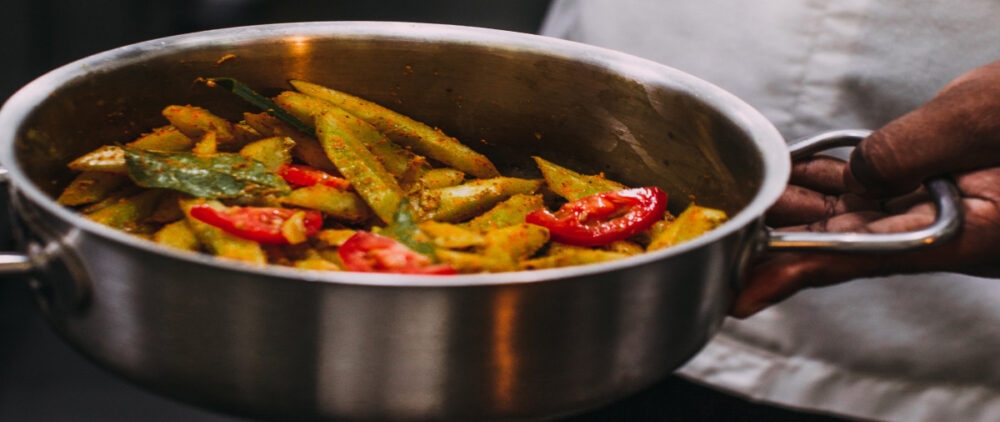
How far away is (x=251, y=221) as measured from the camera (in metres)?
0.80

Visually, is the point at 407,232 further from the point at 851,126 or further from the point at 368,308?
the point at 851,126

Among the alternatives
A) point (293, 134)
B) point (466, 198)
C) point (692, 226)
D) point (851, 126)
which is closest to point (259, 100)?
point (293, 134)

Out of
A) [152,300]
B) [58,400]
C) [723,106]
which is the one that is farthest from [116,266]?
[58,400]

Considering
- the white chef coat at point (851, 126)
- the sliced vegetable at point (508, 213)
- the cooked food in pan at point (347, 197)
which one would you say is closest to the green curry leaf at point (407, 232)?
the cooked food in pan at point (347, 197)

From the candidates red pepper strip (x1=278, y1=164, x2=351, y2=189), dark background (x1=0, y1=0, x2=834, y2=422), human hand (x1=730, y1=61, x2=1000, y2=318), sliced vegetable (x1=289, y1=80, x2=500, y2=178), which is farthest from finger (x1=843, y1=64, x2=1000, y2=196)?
dark background (x1=0, y1=0, x2=834, y2=422)

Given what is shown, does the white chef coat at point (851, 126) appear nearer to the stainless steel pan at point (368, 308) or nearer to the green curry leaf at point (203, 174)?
the stainless steel pan at point (368, 308)

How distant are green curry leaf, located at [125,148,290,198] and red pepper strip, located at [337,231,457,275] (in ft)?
0.50

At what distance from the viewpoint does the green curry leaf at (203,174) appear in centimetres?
86

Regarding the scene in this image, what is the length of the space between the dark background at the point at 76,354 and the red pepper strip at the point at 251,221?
777mm

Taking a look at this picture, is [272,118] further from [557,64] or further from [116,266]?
[116,266]

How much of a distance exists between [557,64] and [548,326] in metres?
0.53

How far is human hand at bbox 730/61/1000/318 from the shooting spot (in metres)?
0.81

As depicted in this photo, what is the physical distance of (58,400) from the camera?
177cm

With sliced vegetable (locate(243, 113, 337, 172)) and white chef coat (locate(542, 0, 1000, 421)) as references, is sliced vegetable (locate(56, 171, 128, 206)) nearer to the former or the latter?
sliced vegetable (locate(243, 113, 337, 172))
